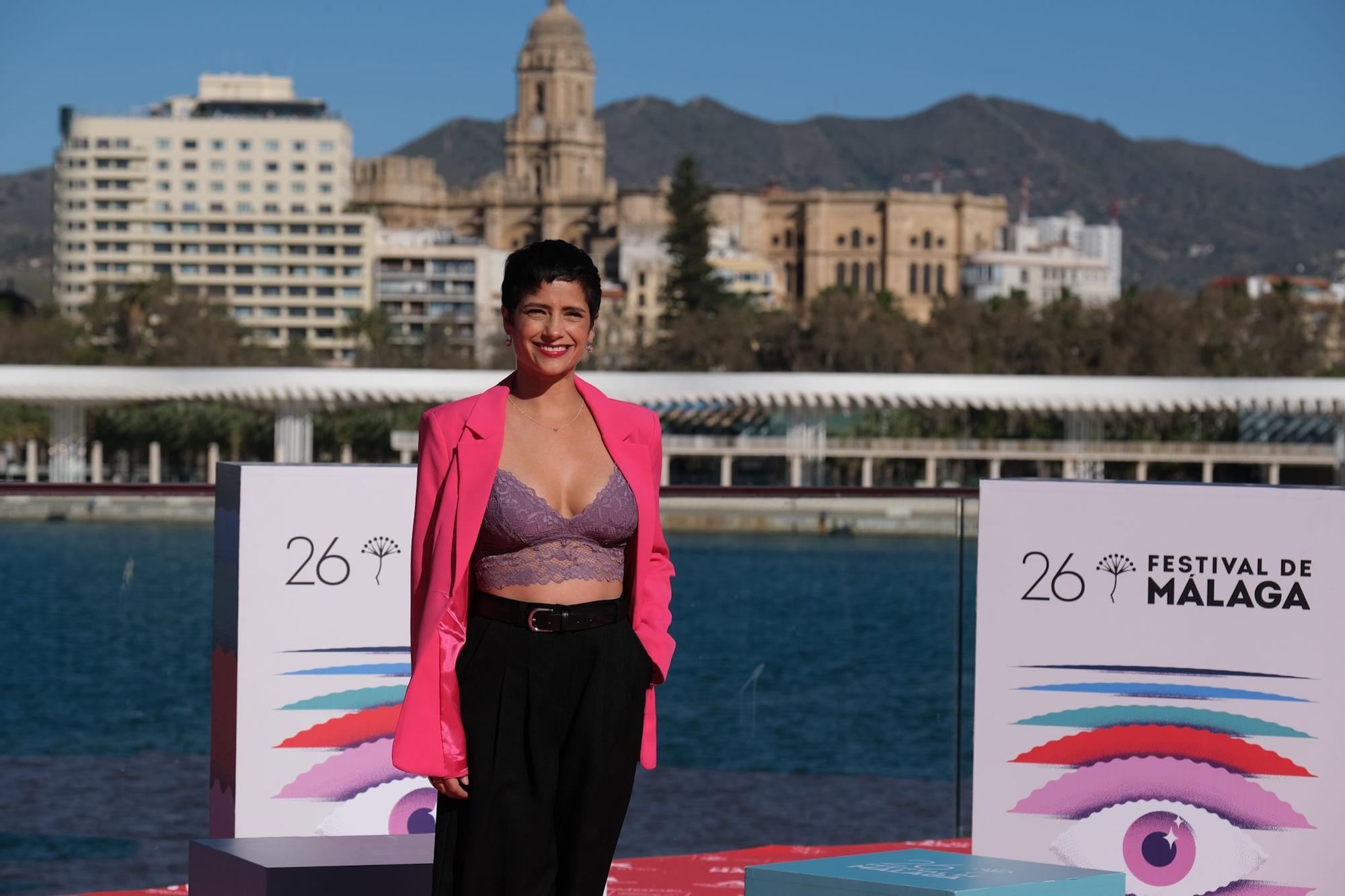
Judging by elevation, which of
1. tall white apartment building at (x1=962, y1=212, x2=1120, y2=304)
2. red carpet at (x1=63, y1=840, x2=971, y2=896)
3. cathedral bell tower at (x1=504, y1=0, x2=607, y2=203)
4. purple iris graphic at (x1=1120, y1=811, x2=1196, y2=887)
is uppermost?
cathedral bell tower at (x1=504, y1=0, x2=607, y2=203)

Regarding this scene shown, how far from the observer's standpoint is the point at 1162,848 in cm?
448

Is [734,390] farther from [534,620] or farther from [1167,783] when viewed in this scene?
[534,620]

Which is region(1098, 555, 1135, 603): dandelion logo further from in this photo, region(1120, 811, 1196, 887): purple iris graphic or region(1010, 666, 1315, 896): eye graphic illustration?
region(1120, 811, 1196, 887): purple iris graphic

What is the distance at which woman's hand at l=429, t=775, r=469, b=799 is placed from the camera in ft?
9.53

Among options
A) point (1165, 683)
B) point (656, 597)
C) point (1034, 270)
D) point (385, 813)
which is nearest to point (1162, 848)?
point (1165, 683)

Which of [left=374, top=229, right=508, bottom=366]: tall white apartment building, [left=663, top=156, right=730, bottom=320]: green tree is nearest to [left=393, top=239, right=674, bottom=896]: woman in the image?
[left=663, top=156, right=730, bottom=320]: green tree

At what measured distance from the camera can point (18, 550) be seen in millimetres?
6855

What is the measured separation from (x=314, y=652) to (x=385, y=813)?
0.38 m

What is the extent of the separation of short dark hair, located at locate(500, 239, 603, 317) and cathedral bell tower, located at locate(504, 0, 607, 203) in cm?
13484

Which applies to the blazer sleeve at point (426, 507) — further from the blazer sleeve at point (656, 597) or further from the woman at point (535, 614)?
the blazer sleeve at point (656, 597)

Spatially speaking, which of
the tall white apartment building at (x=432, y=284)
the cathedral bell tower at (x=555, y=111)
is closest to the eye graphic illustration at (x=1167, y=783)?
the tall white apartment building at (x=432, y=284)

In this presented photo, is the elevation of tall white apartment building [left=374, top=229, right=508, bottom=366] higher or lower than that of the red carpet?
higher

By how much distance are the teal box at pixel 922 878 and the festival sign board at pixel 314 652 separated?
1.16 metres

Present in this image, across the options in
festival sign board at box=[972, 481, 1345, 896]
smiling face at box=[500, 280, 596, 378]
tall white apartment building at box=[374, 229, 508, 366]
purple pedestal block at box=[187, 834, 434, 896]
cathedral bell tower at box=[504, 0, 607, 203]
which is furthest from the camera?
cathedral bell tower at box=[504, 0, 607, 203]
